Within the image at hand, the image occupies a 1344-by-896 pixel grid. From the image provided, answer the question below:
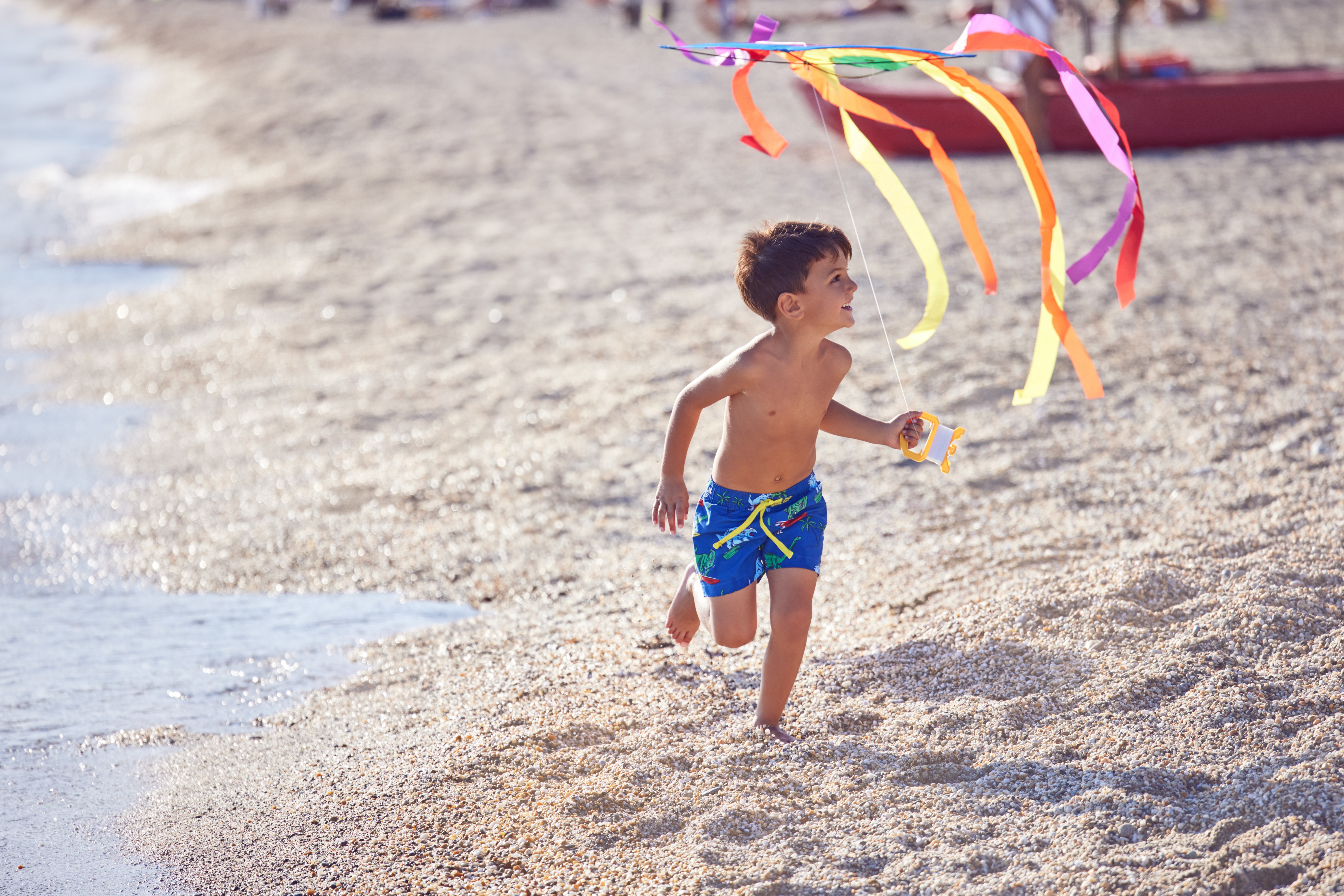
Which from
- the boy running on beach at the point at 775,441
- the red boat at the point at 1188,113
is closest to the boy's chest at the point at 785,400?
the boy running on beach at the point at 775,441

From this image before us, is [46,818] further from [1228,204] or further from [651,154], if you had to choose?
[651,154]

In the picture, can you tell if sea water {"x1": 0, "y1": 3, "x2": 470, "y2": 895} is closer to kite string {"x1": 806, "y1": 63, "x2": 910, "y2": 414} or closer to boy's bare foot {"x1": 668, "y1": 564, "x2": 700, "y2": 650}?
boy's bare foot {"x1": 668, "y1": 564, "x2": 700, "y2": 650}

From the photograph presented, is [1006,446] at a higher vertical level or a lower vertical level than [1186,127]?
lower

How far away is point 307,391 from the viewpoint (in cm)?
620

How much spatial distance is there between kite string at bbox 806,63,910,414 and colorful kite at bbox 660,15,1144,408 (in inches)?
3.7

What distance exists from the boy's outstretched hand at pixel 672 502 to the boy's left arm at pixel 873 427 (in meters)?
0.41

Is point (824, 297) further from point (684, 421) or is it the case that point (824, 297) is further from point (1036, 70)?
point (1036, 70)

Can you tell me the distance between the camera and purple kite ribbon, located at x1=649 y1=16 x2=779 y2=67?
298 centimetres

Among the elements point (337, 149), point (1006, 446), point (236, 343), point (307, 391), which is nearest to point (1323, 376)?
point (1006, 446)

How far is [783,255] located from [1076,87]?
35.6 inches

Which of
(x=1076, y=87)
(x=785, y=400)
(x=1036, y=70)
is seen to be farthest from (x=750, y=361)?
(x=1036, y=70)

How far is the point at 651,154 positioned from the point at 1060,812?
30.7 ft

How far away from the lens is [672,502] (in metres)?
2.90

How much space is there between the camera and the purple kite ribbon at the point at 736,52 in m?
2.98
